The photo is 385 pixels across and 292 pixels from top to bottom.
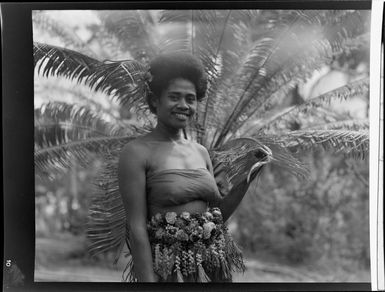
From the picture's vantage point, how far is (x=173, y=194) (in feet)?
17.6

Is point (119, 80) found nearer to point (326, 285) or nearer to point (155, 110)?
point (155, 110)

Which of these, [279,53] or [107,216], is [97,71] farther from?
[279,53]

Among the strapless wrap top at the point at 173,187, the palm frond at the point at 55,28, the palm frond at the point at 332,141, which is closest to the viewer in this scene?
the strapless wrap top at the point at 173,187

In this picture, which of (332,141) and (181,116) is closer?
(181,116)

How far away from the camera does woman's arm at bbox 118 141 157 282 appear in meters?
5.37

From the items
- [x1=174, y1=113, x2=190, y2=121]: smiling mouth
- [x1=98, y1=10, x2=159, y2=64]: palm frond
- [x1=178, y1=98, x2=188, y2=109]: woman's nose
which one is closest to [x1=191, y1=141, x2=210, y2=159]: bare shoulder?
[x1=174, y1=113, x2=190, y2=121]: smiling mouth

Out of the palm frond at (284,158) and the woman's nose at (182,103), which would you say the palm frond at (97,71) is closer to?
the woman's nose at (182,103)

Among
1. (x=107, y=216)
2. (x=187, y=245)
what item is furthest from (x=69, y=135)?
(x=187, y=245)

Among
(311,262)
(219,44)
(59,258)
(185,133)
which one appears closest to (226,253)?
(311,262)

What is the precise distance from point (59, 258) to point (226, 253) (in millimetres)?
1560

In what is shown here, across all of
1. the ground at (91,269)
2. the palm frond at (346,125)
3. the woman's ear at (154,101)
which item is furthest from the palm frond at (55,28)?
the palm frond at (346,125)

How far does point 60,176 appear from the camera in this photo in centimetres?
567

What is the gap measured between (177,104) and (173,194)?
2.67ft

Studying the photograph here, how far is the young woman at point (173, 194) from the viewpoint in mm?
5371
